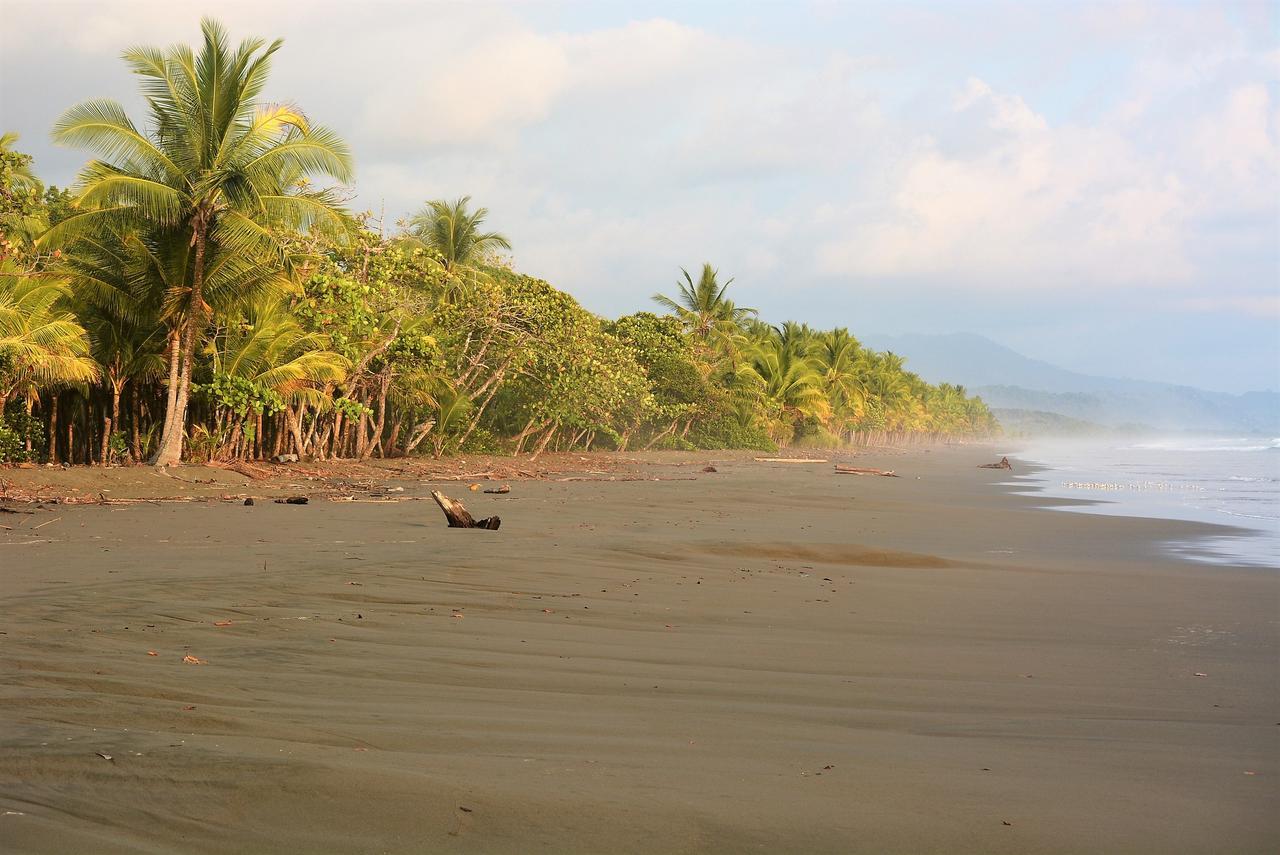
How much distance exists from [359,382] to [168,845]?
21.3 m

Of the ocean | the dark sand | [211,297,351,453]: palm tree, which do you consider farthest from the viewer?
[211,297,351,453]: palm tree

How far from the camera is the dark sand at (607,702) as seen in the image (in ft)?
9.72

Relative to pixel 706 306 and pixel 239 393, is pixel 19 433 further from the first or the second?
pixel 706 306

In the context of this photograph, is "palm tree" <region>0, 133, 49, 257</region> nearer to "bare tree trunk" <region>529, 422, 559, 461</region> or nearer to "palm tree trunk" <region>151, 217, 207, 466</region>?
"palm tree trunk" <region>151, 217, 207, 466</region>

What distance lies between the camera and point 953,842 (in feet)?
9.80

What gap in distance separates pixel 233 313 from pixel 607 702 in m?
16.2

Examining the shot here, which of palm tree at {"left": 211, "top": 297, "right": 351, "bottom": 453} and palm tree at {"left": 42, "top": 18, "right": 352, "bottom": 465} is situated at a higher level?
palm tree at {"left": 42, "top": 18, "right": 352, "bottom": 465}

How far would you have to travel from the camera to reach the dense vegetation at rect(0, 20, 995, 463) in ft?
54.3

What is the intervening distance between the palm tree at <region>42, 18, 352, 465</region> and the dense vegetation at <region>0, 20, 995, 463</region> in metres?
0.03

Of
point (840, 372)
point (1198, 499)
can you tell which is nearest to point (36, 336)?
point (1198, 499)

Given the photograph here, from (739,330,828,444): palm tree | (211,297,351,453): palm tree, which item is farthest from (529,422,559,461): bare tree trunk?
(739,330,828,444): palm tree

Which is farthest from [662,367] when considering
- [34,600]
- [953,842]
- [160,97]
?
[953,842]

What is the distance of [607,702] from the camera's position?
4.43 metres

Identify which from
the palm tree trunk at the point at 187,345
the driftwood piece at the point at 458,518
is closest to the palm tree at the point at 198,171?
the palm tree trunk at the point at 187,345
